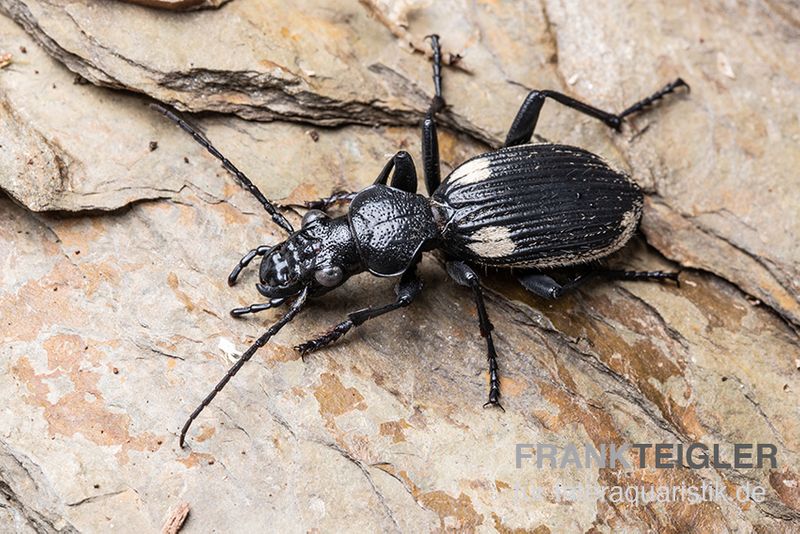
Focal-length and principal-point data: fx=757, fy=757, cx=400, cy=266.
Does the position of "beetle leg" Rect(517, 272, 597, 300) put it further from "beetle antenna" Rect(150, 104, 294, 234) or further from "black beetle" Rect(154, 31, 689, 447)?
"beetle antenna" Rect(150, 104, 294, 234)

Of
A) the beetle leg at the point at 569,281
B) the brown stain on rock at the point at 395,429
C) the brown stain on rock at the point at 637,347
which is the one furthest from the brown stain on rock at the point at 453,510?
the beetle leg at the point at 569,281

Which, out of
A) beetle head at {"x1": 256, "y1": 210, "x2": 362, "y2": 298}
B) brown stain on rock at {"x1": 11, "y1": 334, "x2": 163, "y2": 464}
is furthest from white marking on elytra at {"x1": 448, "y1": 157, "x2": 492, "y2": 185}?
brown stain on rock at {"x1": 11, "y1": 334, "x2": 163, "y2": 464}

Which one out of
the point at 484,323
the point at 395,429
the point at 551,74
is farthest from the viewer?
the point at 551,74

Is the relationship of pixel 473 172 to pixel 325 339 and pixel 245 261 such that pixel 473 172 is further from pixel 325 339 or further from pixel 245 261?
pixel 245 261

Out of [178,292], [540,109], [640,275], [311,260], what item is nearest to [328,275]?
[311,260]

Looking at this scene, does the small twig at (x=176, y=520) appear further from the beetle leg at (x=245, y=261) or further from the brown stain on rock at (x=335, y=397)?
the beetle leg at (x=245, y=261)

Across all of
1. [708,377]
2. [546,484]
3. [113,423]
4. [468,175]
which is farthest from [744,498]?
[113,423]
